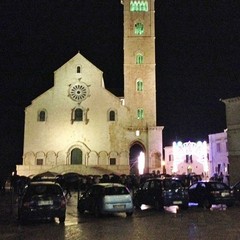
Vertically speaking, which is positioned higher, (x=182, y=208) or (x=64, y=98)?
(x=64, y=98)

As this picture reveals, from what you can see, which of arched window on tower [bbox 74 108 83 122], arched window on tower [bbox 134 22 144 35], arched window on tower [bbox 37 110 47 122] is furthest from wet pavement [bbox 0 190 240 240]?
arched window on tower [bbox 134 22 144 35]

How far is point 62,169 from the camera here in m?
45.6

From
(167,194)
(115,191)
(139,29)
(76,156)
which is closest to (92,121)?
(76,156)

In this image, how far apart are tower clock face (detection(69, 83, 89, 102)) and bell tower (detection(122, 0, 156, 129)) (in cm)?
602

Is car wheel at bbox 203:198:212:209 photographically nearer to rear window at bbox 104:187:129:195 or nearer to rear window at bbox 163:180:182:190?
rear window at bbox 163:180:182:190

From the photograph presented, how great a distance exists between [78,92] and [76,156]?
28.8 feet

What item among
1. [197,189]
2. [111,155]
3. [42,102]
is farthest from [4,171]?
[197,189]

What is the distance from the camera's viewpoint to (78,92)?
166 feet

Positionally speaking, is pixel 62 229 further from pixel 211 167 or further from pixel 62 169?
pixel 211 167

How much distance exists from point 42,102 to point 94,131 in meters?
8.15

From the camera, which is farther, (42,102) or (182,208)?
(42,102)

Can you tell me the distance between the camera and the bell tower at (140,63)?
5231 centimetres

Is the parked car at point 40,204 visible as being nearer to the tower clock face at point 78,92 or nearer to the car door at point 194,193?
the car door at point 194,193

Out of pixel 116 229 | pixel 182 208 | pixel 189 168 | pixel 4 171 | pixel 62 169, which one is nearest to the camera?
pixel 116 229
